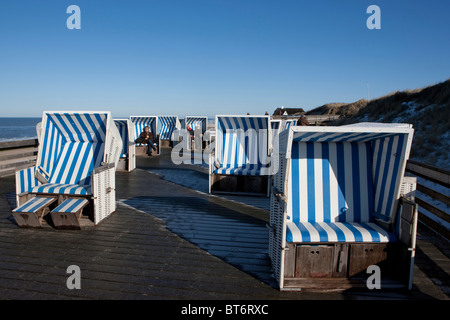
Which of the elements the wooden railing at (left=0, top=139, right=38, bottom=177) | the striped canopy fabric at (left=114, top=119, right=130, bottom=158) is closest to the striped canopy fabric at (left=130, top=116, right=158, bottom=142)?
the striped canopy fabric at (left=114, top=119, right=130, bottom=158)

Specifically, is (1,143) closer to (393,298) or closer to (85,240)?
(85,240)

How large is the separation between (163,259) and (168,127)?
49.3 ft

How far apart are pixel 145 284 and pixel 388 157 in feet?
9.76

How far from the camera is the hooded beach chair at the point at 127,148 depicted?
31.3 feet

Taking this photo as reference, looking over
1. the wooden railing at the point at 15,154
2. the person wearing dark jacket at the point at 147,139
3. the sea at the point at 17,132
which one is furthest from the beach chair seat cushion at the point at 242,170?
the sea at the point at 17,132

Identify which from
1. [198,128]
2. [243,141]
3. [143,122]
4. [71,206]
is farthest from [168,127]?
[71,206]

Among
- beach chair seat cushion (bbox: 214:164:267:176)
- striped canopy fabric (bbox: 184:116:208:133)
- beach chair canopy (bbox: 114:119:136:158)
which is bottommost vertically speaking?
beach chair seat cushion (bbox: 214:164:267:176)

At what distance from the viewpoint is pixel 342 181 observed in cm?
363

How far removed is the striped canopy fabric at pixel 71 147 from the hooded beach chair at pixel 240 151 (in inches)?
102

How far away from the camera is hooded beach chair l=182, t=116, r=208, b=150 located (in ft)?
50.6

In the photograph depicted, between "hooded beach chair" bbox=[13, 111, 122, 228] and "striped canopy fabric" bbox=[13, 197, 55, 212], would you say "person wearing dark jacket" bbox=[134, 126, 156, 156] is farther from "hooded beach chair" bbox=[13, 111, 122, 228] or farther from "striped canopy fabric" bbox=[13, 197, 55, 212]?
"striped canopy fabric" bbox=[13, 197, 55, 212]

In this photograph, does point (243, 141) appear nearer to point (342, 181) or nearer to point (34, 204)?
point (342, 181)

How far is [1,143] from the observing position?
736 cm

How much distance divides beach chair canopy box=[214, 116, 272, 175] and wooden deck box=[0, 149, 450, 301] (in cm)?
205
